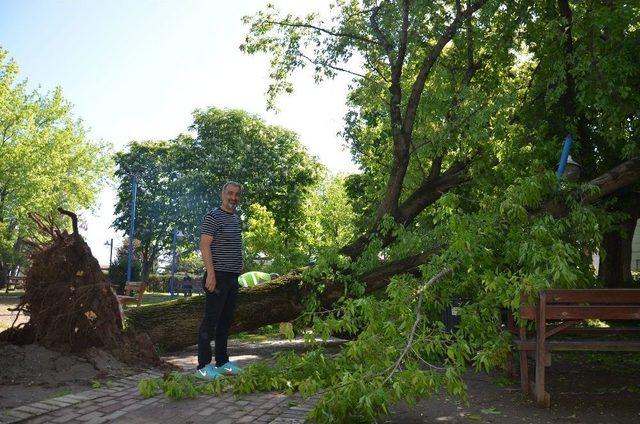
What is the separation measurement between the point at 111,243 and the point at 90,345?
4633 centimetres

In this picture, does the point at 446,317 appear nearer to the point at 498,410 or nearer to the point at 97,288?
the point at 498,410

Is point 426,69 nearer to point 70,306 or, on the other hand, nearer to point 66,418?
point 70,306

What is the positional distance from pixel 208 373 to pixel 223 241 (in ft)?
4.79

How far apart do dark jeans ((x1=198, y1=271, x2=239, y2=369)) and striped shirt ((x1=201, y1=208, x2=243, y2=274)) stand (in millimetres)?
102

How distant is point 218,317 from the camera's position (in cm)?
658

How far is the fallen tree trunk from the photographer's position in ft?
28.8

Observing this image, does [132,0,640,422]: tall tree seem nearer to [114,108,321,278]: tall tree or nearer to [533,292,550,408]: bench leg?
[533,292,550,408]: bench leg

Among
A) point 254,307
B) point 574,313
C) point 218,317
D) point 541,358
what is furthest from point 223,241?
point 574,313

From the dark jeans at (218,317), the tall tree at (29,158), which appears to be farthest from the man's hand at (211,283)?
the tall tree at (29,158)

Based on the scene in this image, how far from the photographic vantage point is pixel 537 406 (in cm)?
570

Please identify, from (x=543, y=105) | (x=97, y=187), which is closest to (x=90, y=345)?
(x=543, y=105)

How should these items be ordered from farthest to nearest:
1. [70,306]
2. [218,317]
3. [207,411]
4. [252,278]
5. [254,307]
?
[252,278]
[254,307]
[70,306]
[218,317]
[207,411]

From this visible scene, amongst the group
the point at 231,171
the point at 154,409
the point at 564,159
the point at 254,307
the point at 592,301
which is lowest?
the point at 154,409

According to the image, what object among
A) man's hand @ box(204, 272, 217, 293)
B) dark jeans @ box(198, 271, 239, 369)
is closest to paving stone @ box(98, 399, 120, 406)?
dark jeans @ box(198, 271, 239, 369)
